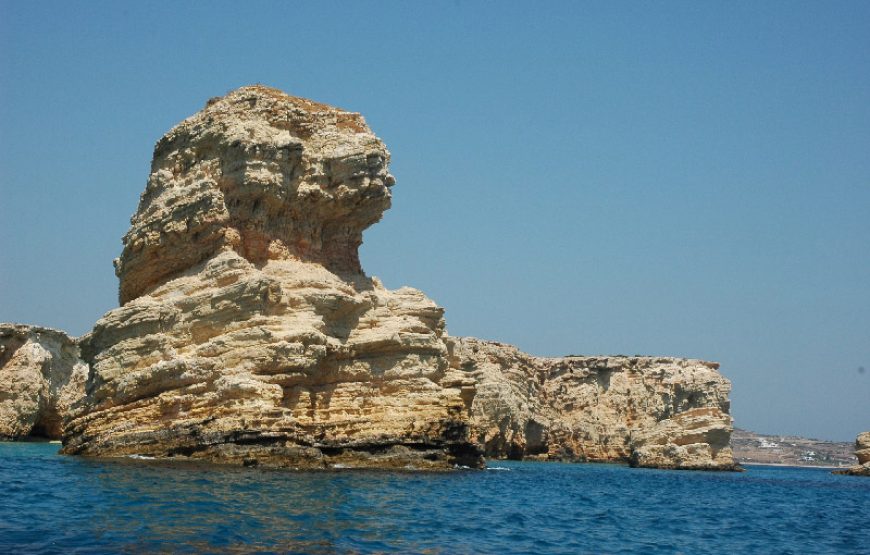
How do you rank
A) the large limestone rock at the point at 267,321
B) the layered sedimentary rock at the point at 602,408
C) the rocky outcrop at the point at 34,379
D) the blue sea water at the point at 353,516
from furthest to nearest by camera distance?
the layered sedimentary rock at the point at 602,408, the rocky outcrop at the point at 34,379, the large limestone rock at the point at 267,321, the blue sea water at the point at 353,516

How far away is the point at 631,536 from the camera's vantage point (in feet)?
71.8

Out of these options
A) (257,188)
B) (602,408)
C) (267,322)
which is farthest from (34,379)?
(602,408)

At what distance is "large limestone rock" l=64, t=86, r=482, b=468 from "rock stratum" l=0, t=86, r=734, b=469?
2.4 inches

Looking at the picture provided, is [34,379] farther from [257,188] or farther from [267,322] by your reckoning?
[267,322]

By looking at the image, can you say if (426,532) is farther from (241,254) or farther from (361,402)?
(241,254)

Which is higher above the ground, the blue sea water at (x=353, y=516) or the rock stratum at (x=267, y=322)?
the rock stratum at (x=267, y=322)

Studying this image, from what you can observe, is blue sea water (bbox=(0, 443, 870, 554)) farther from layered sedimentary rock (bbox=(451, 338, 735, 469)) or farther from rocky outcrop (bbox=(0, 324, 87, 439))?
layered sedimentary rock (bbox=(451, 338, 735, 469))

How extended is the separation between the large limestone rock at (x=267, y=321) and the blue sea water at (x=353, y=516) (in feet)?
7.73

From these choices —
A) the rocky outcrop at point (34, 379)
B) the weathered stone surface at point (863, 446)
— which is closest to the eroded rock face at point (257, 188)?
the rocky outcrop at point (34, 379)

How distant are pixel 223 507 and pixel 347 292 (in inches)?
764

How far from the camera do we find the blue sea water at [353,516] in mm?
16500

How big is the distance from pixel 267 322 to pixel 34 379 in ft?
105

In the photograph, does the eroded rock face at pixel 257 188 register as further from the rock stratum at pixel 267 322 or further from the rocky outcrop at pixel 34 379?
the rocky outcrop at pixel 34 379

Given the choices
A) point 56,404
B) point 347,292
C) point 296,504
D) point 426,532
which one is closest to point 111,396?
point 347,292
